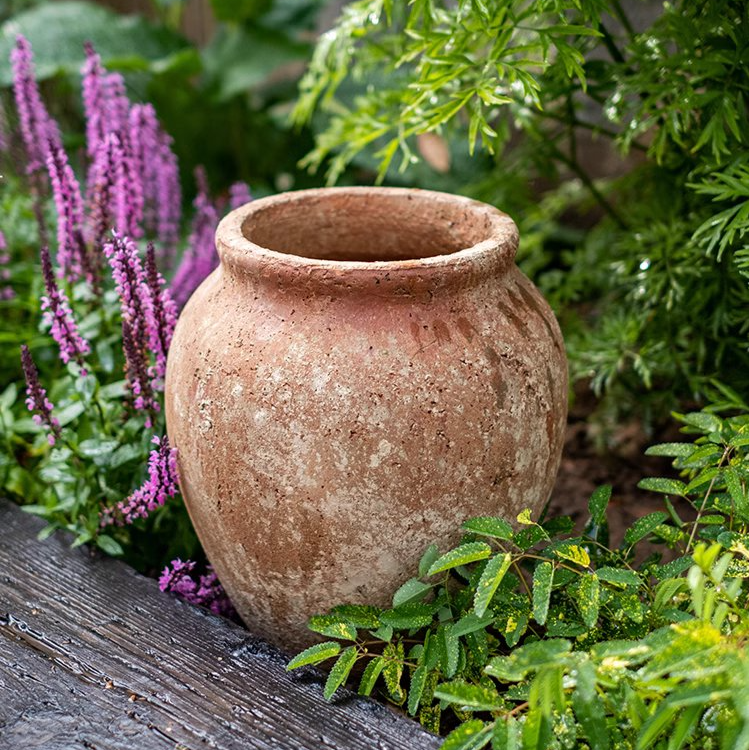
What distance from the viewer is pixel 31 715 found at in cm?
144

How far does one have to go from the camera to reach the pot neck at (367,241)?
1438mm

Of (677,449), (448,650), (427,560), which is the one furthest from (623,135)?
(448,650)

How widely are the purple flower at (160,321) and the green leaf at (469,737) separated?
3.32 ft

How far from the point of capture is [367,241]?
1997mm

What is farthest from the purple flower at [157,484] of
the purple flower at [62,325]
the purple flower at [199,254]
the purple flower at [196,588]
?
the purple flower at [199,254]

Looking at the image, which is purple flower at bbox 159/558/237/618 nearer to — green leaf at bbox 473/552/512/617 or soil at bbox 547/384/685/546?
green leaf at bbox 473/552/512/617

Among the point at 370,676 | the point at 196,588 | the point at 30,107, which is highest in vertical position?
the point at 30,107

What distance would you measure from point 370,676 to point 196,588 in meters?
0.58

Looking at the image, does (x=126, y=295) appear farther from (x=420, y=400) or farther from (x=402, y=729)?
(x=402, y=729)

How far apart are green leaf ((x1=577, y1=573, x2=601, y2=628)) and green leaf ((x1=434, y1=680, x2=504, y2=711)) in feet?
0.64

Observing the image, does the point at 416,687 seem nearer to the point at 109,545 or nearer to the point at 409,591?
the point at 409,591

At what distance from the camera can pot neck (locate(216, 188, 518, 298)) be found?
1.44 m

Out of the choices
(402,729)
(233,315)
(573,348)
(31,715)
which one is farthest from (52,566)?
(573,348)

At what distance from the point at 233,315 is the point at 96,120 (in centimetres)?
111
